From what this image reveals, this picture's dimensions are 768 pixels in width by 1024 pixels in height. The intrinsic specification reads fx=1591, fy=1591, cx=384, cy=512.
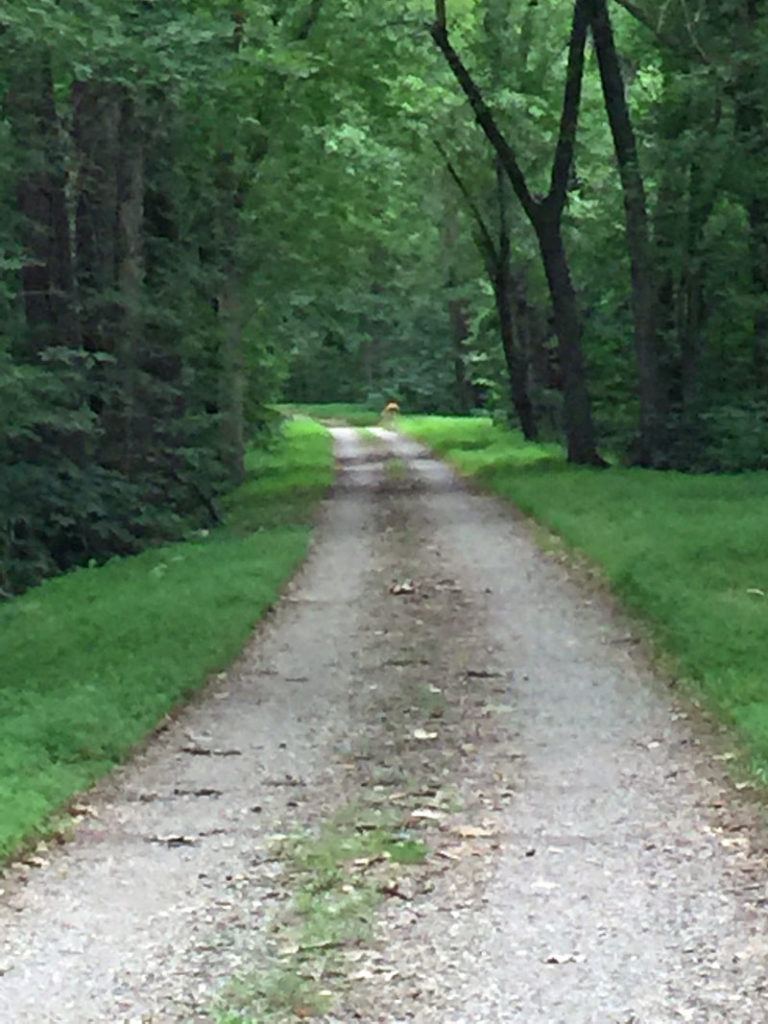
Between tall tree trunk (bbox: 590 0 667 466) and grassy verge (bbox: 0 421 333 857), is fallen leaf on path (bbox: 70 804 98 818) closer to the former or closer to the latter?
grassy verge (bbox: 0 421 333 857)

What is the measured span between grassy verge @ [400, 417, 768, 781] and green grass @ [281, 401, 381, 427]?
39.3 m

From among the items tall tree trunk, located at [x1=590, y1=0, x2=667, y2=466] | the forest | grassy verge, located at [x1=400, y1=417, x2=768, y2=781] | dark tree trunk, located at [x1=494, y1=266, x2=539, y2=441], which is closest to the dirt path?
grassy verge, located at [x1=400, y1=417, x2=768, y2=781]

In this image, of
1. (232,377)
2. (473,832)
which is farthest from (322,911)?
(232,377)

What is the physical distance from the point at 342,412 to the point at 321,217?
45576 millimetres

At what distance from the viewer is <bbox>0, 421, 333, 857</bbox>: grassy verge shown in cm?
797

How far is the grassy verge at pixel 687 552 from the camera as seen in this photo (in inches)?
383

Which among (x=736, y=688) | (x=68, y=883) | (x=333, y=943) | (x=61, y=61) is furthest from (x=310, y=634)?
(x=333, y=943)

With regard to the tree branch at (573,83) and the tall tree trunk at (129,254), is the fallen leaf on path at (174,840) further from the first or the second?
the tree branch at (573,83)

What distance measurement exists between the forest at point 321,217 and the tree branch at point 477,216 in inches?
3.2

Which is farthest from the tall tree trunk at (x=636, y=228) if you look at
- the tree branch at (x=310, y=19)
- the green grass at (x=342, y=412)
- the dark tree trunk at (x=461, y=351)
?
the green grass at (x=342, y=412)

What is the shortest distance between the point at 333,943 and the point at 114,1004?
32.9 inches

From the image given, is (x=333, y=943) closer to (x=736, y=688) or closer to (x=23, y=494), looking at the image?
(x=736, y=688)

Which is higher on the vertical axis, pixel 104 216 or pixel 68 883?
pixel 104 216

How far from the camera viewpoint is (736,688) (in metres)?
9.20
